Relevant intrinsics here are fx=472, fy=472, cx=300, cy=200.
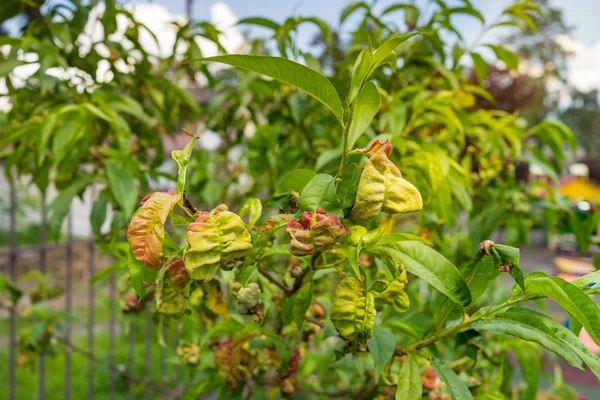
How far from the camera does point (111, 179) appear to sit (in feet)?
2.97

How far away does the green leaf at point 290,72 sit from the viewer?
42 cm

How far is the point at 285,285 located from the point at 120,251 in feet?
1.18

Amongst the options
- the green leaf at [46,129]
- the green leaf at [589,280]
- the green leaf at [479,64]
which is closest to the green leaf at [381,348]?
the green leaf at [589,280]

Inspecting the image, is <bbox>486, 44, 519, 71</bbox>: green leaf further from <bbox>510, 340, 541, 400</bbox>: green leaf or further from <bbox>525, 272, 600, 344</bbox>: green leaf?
<bbox>525, 272, 600, 344</bbox>: green leaf

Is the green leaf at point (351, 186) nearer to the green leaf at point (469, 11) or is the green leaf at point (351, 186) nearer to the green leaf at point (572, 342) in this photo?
the green leaf at point (572, 342)

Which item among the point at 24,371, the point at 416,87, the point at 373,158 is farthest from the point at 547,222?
the point at 24,371

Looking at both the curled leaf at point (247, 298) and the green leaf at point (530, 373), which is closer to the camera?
the curled leaf at point (247, 298)

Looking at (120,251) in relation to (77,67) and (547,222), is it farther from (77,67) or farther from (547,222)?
(547,222)

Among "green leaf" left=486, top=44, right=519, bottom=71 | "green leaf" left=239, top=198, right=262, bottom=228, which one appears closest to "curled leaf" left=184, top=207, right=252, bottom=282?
"green leaf" left=239, top=198, right=262, bottom=228

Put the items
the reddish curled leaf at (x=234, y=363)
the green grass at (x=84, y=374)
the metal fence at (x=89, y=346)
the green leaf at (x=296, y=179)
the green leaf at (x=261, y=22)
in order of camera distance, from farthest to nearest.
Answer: the green grass at (x=84, y=374), the metal fence at (x=89, y=346), the green leaf at (x=261, y=22), the reddish curled leaf at (x=234, y=363), the green leaf at (x=296, y=179)

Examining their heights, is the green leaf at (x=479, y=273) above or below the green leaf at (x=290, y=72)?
below

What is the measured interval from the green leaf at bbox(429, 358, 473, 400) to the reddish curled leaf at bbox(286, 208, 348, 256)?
21 cm

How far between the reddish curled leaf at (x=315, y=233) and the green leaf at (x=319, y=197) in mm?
11

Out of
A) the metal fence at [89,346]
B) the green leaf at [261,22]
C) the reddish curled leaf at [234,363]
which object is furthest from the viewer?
the metal fence at [89,346]
